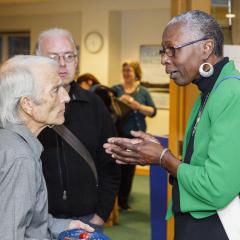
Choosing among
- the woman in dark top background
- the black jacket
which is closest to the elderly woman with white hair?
the black jacket

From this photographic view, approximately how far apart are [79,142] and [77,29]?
6375 millimetres

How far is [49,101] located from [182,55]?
497 millimetres

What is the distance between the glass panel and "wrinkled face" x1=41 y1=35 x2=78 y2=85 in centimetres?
704

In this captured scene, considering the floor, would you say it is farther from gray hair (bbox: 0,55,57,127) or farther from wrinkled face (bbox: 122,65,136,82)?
gray hair (bbox: 0,55,57,127)

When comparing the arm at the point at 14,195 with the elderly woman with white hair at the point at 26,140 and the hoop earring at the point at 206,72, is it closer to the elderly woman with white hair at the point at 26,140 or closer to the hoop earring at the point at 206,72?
the elderly woman with white hair at the point at 26,140

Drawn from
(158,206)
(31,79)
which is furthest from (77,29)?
(31,79)

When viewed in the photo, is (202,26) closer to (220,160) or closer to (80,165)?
(220,160)

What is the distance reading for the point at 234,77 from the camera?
4.88 feet

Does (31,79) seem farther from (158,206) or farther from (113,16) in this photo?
(113,16)

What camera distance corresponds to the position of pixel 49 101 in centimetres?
161

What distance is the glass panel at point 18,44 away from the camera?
9039mm

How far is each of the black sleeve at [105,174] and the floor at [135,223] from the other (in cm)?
219

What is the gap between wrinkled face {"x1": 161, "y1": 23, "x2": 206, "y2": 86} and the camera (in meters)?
1.54

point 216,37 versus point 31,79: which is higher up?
point 216,37
